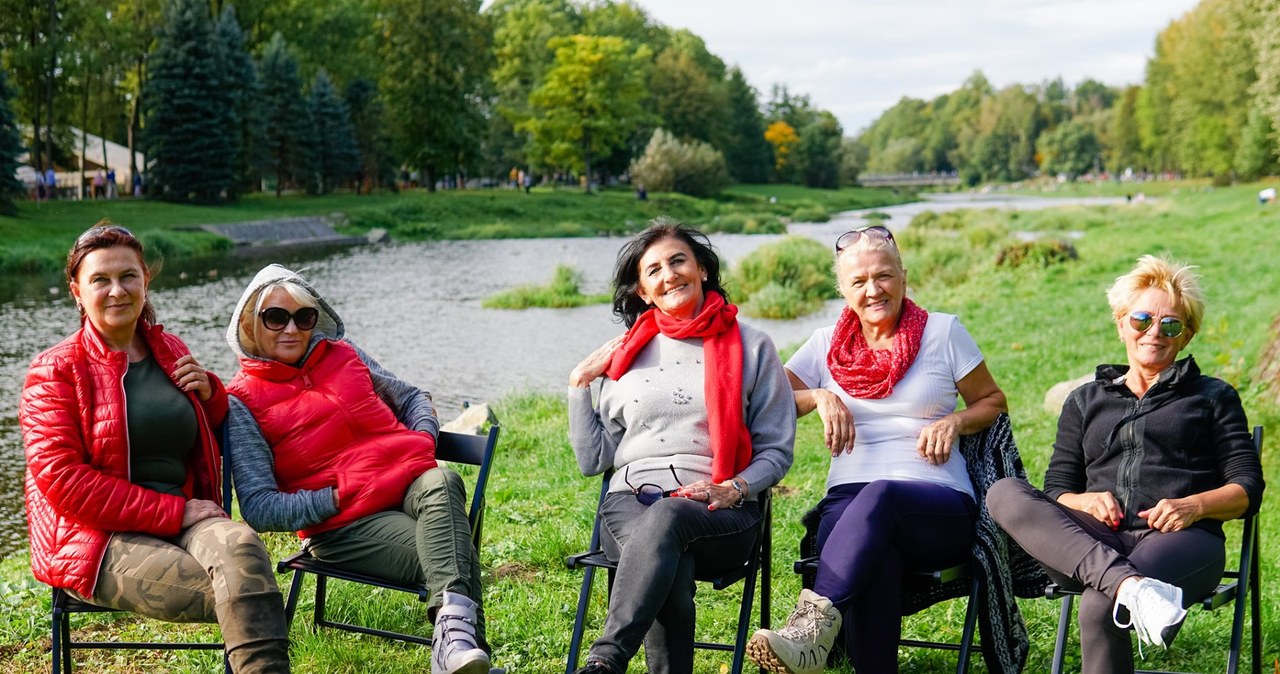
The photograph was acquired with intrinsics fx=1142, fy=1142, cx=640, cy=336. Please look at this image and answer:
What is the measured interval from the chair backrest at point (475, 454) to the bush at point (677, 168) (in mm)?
55323

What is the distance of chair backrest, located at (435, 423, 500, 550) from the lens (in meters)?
3.84

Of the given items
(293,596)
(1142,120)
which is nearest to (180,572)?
(293,596)

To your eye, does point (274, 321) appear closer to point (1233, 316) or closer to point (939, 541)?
point (939, 541)

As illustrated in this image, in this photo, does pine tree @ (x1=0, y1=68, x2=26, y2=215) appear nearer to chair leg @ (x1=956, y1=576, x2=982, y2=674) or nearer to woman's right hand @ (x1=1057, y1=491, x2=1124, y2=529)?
chair leg @ (x1=956, y1=576, x2=982, y2=674)

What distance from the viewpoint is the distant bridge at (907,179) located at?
10849cm

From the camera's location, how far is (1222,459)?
3.41 m

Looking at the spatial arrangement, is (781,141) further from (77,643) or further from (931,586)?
(77,643)

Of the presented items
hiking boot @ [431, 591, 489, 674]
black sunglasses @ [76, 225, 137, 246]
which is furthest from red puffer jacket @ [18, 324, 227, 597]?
hiking boot @ [431, 591, 489, 674]

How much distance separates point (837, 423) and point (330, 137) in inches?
1833

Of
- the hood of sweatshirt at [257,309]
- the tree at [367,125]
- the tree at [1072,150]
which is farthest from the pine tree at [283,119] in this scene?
the tree at [1072,150]

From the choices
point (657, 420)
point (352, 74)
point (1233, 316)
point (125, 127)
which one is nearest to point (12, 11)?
point (125, 127)

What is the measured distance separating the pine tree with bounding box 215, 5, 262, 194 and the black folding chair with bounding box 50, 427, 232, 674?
1461 inches

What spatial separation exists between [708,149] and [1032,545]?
59271 mm

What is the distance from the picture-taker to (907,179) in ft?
411
